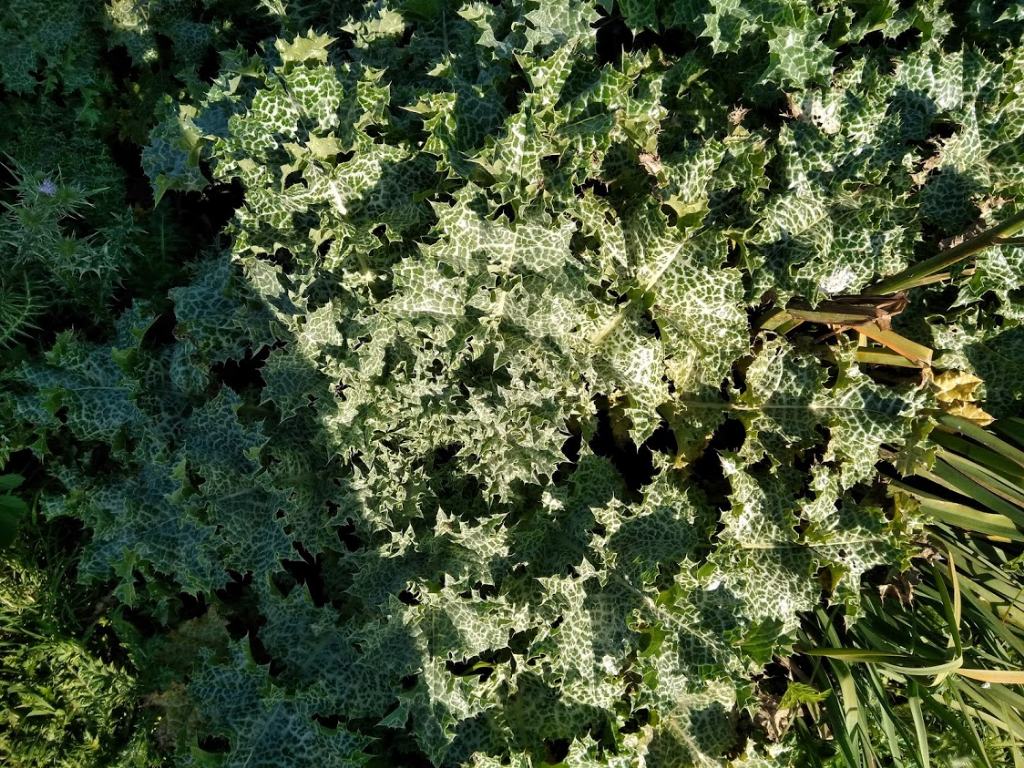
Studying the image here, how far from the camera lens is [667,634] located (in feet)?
7.88

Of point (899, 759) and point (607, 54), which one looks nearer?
point (899, 759)

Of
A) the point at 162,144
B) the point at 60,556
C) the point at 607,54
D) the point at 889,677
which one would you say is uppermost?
the point at 607,54

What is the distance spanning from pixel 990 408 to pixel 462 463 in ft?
5.55

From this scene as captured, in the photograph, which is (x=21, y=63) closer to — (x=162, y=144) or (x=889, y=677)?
(x=162, y=144)

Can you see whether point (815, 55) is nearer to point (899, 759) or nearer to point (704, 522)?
point (704, 522)

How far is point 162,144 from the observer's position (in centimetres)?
254

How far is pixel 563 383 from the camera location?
7.97ft

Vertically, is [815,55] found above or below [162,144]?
above

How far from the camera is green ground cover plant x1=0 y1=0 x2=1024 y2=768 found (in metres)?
2.34

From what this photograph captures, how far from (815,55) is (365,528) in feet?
6.28

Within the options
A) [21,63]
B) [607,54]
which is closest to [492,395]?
[607,54]

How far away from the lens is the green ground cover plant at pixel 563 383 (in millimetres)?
2344

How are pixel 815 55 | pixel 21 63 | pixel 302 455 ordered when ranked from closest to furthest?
pixel 815 55 → pixel 302 455 → pixel 21 63

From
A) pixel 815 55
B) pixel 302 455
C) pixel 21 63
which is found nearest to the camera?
pixel 815 55
